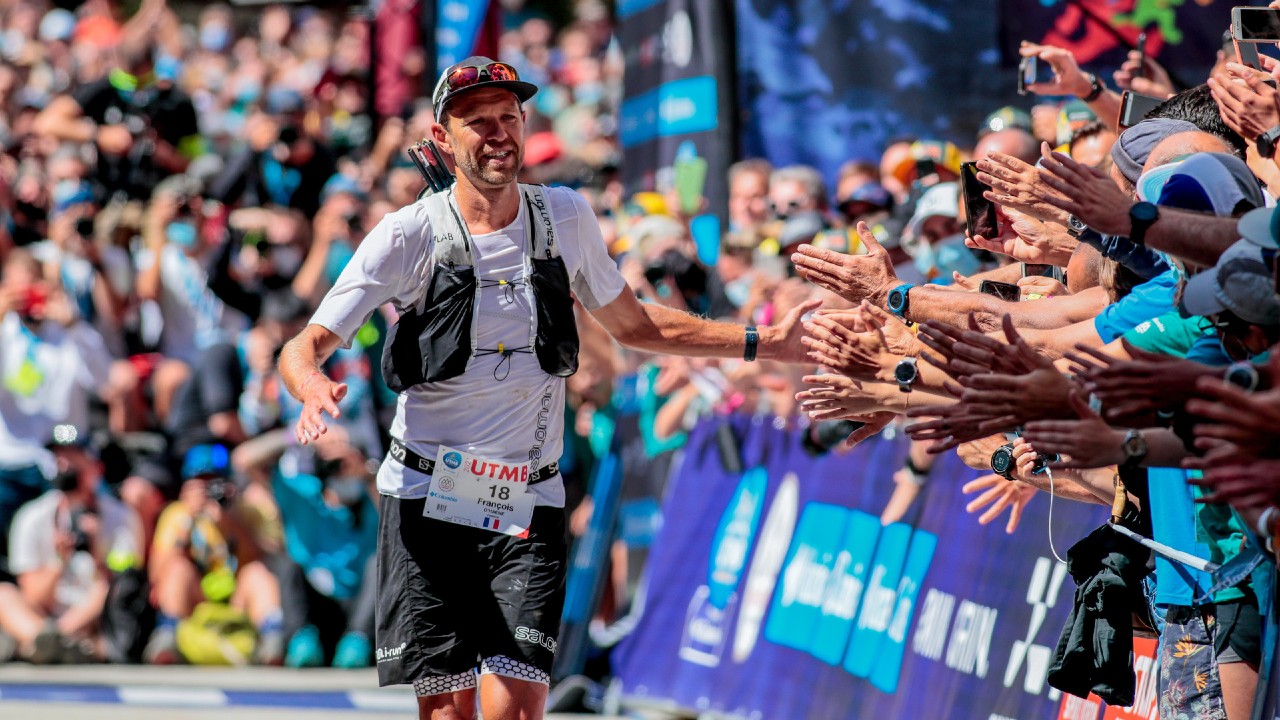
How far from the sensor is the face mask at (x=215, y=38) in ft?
62.7

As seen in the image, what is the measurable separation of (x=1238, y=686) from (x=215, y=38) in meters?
16.8

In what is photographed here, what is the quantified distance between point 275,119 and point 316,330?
9621 mm

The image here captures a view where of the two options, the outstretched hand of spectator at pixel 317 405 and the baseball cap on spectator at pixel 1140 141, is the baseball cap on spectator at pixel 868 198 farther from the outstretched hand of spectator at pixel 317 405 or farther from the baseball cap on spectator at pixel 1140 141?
the outstretched hand of spectator at pixel 317 405

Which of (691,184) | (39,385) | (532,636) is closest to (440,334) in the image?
(532,636)

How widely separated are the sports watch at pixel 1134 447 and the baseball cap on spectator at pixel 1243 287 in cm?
33

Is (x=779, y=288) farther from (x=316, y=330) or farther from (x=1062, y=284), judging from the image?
(x=316, y=330)

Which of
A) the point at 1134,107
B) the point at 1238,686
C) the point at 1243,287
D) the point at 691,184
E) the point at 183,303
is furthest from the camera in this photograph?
the point at 183,303

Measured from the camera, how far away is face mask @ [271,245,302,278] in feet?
41.6

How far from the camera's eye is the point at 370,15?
1627 cm

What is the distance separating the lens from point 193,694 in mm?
10367

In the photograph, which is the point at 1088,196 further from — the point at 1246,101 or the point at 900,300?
the point at 900,300

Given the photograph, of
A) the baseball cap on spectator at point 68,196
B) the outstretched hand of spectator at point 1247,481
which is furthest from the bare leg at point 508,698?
the baseball cap on spectator at point 68,196

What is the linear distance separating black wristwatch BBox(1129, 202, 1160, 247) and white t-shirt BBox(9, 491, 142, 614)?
9.26 m

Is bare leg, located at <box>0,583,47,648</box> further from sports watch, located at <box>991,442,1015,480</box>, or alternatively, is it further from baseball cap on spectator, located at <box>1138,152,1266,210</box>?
baseball cap on spectator, located at <box>1138,152,1266,210</box>
